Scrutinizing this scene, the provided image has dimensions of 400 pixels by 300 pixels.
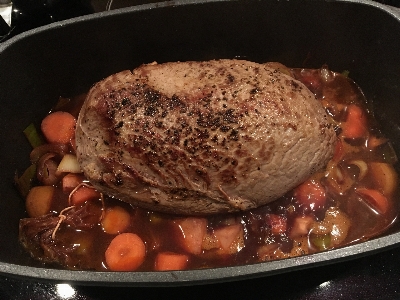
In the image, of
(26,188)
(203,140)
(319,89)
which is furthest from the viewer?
(319,89)

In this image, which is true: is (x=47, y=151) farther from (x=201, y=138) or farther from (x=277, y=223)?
(x=277, y=223)

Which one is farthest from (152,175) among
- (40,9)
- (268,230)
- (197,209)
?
(40,9)

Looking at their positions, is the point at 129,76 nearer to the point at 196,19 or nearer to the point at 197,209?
the point at 196,19

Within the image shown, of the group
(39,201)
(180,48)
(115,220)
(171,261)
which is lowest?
(171,261)

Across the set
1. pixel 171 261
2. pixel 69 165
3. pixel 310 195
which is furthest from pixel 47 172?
pixel 310 195

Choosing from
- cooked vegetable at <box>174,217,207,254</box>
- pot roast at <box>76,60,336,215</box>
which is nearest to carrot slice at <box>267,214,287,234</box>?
pot roast at <box>76,60,336,215</box>

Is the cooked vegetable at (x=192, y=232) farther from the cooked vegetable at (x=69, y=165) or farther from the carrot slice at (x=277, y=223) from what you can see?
the cooked vegetable at (x=69, y=165)
